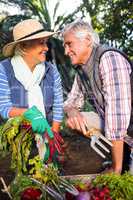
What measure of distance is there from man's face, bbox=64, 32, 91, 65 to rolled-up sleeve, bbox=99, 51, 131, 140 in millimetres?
222

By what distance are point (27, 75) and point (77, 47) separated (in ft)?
1.72

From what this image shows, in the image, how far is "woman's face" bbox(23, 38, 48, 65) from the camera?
3959 mm

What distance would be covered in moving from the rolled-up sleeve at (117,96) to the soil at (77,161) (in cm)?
214

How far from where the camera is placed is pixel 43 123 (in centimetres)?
314

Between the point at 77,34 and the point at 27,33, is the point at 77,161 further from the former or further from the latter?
the point at 77,34

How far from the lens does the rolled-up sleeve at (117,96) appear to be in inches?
141

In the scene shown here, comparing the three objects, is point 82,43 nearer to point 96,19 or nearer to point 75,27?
point 75,27

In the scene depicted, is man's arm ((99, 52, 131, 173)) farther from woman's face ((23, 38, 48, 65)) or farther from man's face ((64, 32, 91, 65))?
woman's face ((23, 38, 48, 65))

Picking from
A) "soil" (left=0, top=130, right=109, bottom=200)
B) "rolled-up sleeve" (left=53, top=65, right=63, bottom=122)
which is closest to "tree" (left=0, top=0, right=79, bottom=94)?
"soil" (left=0, top=130, right=109, bottom=200)

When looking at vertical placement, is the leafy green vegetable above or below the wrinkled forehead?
below

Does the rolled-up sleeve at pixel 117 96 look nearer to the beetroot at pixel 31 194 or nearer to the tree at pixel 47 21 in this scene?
the beetroot at pixel 31 194

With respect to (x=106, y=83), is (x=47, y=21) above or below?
above

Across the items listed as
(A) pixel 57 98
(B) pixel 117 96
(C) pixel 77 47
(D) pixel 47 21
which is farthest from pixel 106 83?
(D) pixel 47 21

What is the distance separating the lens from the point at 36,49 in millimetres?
3959
